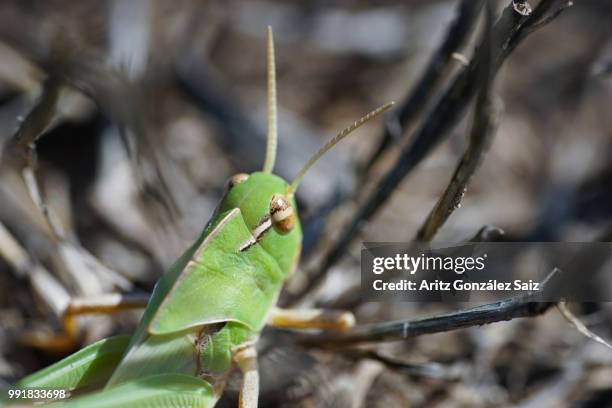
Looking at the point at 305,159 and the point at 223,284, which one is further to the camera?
the point at 305,159

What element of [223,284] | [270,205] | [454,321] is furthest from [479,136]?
[223,284]

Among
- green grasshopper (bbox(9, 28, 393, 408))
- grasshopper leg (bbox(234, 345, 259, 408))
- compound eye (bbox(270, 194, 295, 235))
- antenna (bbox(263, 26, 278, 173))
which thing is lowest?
grasshopper leg (bbox(234, 345, 259, 408))

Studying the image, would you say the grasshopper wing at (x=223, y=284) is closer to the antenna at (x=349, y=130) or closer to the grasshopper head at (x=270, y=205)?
the grasshopper head at (x=270, y=205)

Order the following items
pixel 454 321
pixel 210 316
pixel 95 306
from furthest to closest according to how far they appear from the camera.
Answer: pixel 95 306, pixel 210 316, pixel 454 321

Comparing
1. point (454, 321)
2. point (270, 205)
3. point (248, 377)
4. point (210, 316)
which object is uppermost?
point (270, 205)

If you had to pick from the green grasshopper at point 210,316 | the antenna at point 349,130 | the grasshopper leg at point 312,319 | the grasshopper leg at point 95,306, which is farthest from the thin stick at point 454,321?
the grasshopper leg at point 95,306

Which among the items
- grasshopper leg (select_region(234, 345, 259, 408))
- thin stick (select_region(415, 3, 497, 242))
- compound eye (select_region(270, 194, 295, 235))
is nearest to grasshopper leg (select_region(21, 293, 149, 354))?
grasshopper leg (select_region(234, 345, 259, 408))

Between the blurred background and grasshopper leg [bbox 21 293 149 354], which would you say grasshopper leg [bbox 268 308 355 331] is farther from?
grasshopper leg [bbox 21 293 149 354]

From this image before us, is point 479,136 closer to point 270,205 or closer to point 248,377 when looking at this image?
point 270,205
